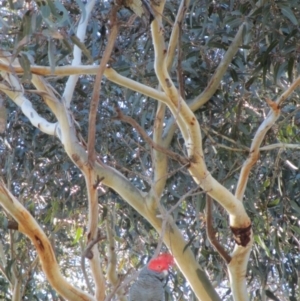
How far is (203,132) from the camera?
3.17 metres

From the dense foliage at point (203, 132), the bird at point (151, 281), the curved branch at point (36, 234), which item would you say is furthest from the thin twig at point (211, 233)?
the curved branch at point (36, 234)

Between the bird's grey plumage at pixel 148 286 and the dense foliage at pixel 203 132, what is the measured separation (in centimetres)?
34

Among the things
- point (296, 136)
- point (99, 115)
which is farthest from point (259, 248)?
point (99, 115)

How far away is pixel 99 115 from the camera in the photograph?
366cm

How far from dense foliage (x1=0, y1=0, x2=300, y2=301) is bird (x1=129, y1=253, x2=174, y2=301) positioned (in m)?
0.31

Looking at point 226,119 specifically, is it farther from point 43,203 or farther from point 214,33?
point 43,203

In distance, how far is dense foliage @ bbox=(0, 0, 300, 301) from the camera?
2947 mm

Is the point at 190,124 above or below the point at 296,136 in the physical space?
below

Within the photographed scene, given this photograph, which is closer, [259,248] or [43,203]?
[259,248]

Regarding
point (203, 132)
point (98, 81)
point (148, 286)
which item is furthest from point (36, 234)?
point (203, 132)

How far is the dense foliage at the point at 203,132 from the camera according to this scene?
2.95 m

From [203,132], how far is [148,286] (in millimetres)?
838

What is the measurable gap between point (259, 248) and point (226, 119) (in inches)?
40.0

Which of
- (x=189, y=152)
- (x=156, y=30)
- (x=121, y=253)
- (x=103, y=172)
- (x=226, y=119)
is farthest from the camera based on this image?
(x=121, y=253)
